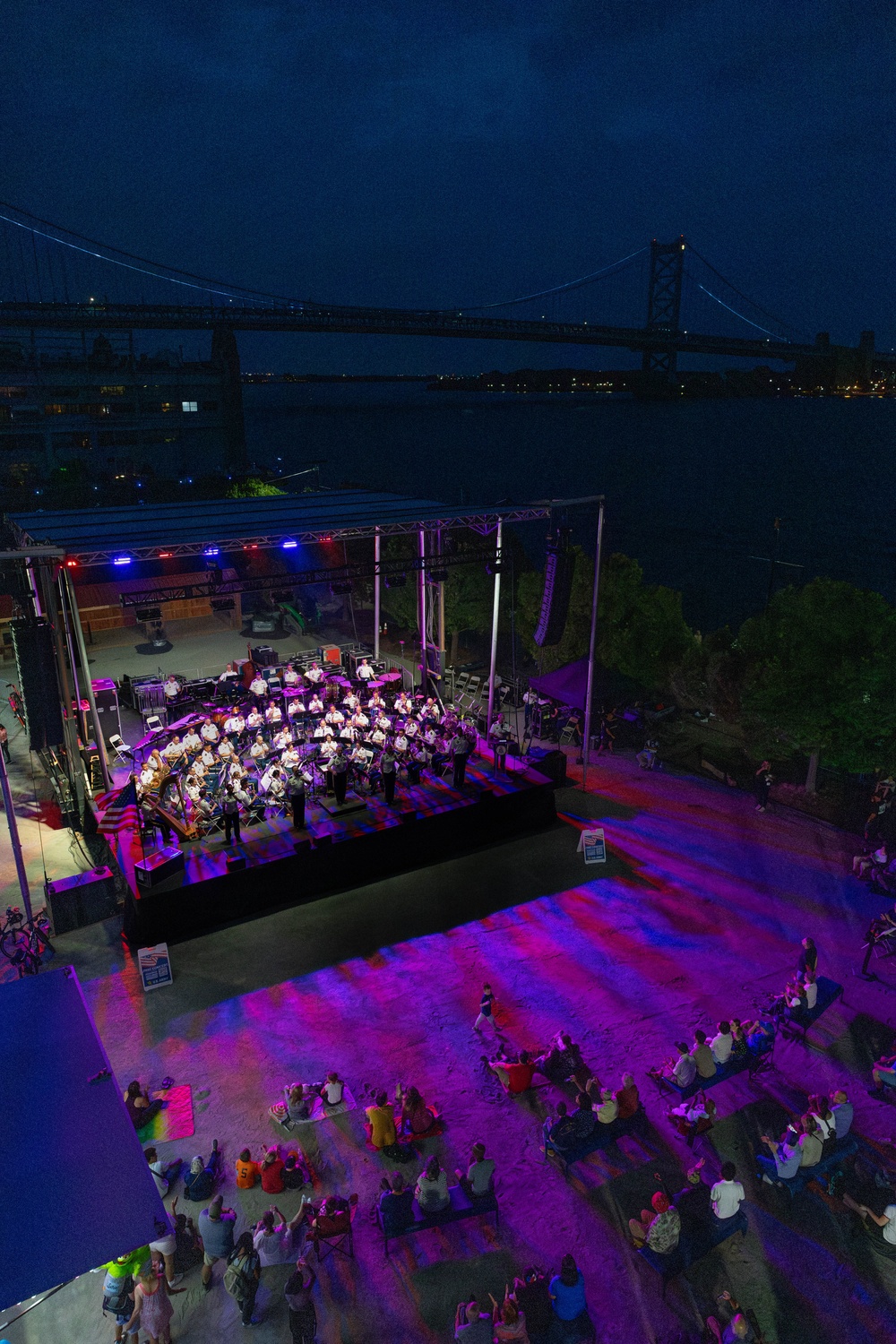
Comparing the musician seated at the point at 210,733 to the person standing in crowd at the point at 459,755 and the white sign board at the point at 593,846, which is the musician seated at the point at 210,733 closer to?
the person standing in crowd at the point at 459,755

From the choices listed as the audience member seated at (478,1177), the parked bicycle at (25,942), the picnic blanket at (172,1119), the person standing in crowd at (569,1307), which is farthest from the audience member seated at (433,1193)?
the parked bicycle at (25,942)

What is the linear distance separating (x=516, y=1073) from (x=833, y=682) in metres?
8.96

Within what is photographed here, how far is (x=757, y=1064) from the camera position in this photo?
28.2 feet

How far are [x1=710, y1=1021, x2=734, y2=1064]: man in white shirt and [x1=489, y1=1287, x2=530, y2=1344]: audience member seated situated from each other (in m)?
3.40

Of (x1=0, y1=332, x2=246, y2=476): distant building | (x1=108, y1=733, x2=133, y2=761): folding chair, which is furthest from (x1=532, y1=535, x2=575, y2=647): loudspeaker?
(x1=0, y1=332, x2=246, y2=476): distant building

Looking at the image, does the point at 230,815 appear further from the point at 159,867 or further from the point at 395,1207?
the point at 395,1207

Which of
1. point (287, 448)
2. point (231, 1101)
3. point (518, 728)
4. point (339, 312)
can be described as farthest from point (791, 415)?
point (231, 1101)

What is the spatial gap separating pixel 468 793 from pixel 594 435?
14420 centimetres

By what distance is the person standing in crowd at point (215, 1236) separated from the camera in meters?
6.55

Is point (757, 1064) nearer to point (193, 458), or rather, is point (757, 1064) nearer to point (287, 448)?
point (193, 458)

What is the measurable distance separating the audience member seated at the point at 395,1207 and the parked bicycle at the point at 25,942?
552cm

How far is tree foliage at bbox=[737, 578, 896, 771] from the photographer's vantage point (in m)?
13.5

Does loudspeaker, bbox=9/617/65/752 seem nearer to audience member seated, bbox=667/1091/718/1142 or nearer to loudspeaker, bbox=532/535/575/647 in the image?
loudspeaker, bbox=532/535/575/647

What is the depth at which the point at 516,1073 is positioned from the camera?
842 centimetres
